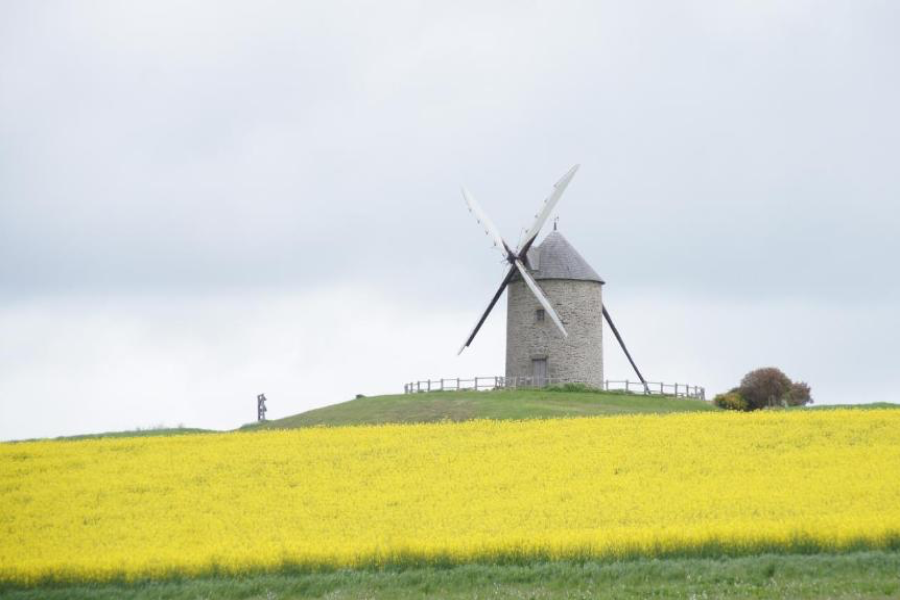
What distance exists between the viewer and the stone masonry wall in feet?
203

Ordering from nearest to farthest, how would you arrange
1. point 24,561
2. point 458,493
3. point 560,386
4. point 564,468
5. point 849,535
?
1. point 849,535
2. point 24,561
3. point 458,493
4. point 564,468
5. point 560,386

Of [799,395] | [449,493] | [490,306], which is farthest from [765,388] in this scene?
[449,493]

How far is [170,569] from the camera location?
25984 millimetres

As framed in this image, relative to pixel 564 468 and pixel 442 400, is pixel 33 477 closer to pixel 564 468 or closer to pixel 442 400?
pixel 564 468

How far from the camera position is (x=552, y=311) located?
60812 mm

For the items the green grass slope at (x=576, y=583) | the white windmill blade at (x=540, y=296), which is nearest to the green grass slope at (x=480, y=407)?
the white windmill blade at (x=540, y=296)

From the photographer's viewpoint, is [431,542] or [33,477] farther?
[33,477]

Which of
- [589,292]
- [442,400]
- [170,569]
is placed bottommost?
[170,569]

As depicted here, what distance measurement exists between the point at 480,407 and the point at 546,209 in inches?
540

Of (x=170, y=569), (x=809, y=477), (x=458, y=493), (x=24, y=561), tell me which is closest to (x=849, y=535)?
(x=809, y=477)

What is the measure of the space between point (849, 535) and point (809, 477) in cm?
666

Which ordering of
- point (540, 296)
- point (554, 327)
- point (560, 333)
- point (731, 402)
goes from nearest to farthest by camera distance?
point (731, 402) < point (540, 296) < point (560, 333) < point (554, 327)

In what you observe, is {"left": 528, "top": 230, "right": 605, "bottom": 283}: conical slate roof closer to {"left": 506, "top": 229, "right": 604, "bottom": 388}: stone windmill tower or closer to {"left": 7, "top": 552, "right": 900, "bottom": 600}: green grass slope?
{"left": 506, "top": 229, "right": 604, "bottom": 388}: stone windmill tower

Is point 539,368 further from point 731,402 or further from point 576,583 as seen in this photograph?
point 576,583
